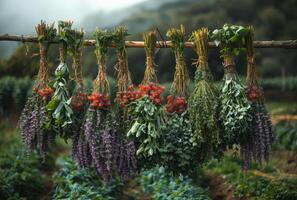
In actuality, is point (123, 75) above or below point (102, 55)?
below

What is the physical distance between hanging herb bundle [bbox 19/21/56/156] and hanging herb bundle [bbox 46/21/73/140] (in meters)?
0.14

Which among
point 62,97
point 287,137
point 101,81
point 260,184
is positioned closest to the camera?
point 62,97

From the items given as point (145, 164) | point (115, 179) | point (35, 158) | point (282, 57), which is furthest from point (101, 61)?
point (282, 57)

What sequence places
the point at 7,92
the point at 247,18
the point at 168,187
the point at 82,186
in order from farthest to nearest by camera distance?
1. the point at 247,18
2. the point at 7,92
3. the point at 168,187
4. the point at 82,186

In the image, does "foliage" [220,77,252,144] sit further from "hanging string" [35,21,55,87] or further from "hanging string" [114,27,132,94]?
"hanging string" [35,21,55,87]

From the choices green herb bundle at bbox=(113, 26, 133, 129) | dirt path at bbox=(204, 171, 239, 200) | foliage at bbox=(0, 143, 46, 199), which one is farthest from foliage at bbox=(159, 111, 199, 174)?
foliage at bbox=(0, 143, 46, 199)

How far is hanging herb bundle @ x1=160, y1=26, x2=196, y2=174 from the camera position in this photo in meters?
4.94

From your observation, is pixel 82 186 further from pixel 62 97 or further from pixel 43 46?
pixel 43 46

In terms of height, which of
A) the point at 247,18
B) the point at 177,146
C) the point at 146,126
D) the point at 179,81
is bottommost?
the point at 177,146

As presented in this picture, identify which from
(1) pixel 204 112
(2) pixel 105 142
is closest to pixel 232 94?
(1) pixel 204 112

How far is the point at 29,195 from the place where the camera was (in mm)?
7516

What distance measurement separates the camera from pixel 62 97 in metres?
5.12

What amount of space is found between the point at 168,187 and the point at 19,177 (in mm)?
2540

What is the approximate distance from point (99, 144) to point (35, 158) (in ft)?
14.0
